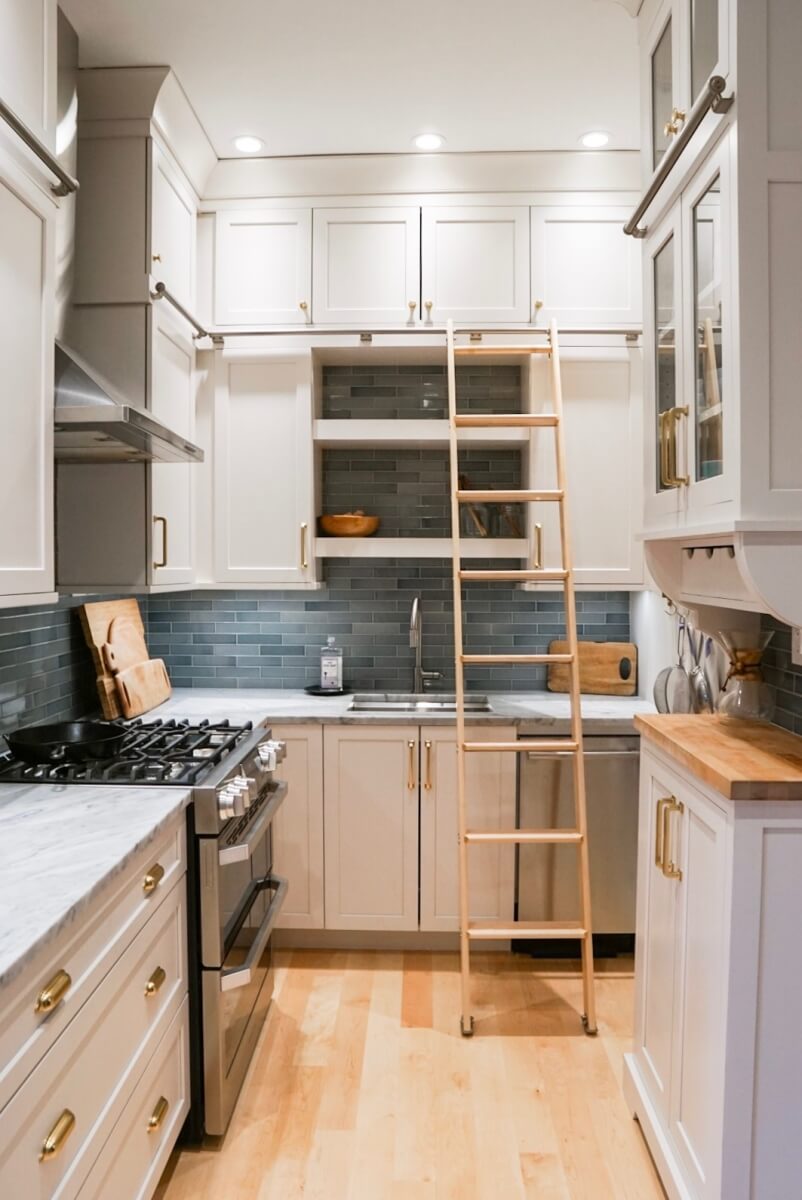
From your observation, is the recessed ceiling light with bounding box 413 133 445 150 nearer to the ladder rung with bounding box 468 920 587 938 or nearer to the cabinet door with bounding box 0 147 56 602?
the cabinet door with bounding box 0 147 56 602

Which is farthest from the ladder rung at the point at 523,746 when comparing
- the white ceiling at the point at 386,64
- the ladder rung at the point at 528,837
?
the white ceiling at the point at 386,64

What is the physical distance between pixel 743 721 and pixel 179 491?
2.04m

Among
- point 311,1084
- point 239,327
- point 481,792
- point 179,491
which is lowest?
point 311,1084

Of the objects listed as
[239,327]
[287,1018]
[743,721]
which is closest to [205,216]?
[239,327]

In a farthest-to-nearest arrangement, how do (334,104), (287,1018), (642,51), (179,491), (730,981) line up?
(179,491) → (334,104) → (287,1018) → (642,51) → (730,981)

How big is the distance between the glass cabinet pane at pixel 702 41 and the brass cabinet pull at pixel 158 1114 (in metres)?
2.44

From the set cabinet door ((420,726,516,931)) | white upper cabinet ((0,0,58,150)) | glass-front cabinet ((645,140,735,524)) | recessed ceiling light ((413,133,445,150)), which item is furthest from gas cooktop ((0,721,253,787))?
recessed ceiling light ((413,133,445,150))

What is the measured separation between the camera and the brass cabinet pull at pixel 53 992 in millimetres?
1217

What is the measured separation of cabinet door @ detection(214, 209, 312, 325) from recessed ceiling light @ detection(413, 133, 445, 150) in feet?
1.58

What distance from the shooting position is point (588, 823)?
2.96 meters

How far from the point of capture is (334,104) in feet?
9.19

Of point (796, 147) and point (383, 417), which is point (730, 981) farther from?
→ point (383, 417)

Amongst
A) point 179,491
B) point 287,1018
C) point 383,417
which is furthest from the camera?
point 383,417

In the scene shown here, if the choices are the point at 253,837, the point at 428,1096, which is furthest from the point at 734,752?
the point at 428,1096
